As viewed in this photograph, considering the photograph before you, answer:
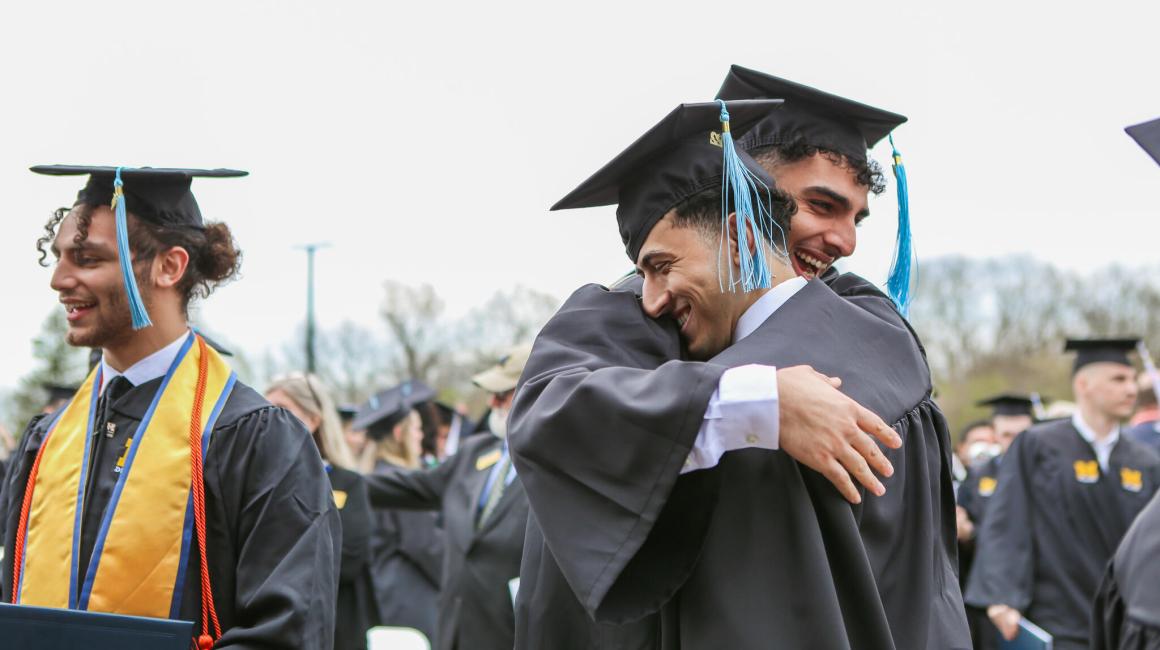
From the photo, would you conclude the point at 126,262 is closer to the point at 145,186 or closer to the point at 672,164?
the point at 145,186

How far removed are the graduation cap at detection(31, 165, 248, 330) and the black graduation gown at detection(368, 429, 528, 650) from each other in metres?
2.72

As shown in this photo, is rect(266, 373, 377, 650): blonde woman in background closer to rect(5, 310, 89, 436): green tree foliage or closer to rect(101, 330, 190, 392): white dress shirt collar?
rect(101, 330, 190, 392): white dress shirt collar

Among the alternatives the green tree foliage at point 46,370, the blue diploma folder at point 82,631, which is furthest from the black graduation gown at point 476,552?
the green tree foliage at point 46,370

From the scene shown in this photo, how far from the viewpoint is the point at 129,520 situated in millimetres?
3205

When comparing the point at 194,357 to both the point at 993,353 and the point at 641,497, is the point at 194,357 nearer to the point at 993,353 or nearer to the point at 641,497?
the point at 641,497

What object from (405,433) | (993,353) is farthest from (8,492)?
(993,353)

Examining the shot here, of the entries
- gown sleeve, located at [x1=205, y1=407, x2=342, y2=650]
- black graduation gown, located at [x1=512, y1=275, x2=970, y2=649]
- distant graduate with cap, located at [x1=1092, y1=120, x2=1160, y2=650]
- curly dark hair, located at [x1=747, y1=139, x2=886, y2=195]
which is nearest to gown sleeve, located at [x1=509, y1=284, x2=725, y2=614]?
black graduation gown, located at [x1=512, y1=275, x2=970, y2=649]

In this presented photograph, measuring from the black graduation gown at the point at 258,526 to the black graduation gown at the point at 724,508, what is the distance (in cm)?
109

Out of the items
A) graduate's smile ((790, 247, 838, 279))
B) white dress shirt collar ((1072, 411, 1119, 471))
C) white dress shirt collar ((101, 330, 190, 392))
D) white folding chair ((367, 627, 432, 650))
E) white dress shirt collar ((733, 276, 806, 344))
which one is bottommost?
white folding chair ((367, 627, 432, 650))

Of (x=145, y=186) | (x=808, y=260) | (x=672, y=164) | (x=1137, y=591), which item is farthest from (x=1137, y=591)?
(x=145, y=186)

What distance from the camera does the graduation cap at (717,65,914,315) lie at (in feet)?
10.1

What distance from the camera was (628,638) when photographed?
249cm

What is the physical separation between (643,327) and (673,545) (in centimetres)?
45

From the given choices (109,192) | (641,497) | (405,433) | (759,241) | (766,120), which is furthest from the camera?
(405,433)
